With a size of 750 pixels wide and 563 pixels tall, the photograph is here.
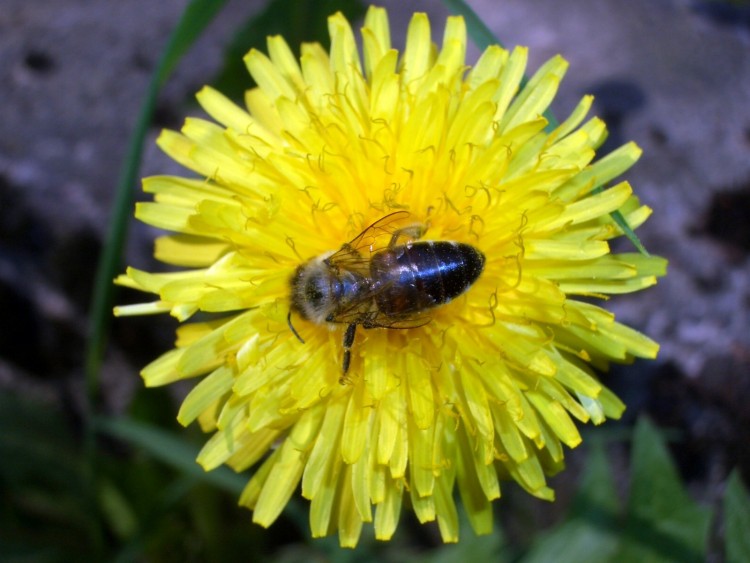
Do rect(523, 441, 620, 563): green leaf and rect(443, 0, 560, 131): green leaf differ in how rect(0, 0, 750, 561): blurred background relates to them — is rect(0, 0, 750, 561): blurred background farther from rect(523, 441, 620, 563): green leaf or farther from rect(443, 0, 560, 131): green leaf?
rect(443, 0, 560, 131): green leaf

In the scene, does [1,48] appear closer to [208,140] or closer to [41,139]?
[41,139]

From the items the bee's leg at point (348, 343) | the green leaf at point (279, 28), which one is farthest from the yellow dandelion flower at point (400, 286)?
the green leaf at point (279, 28)

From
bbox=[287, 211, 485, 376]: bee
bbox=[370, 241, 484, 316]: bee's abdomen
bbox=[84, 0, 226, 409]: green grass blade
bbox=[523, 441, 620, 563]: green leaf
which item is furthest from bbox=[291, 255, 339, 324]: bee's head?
bbox=[523, 441, 620, 563]: green leaf

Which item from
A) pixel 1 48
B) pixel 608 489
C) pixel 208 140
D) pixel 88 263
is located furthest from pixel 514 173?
pixel 1 48

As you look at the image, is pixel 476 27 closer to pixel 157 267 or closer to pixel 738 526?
pixel 738 526

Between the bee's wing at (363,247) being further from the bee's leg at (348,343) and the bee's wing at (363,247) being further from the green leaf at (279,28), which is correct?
the green leaf at (279,28)

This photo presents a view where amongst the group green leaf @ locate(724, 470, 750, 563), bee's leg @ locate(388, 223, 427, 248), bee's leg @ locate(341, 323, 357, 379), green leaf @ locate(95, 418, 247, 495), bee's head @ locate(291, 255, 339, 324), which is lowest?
green leaf @ locate(724, 470, 750, 563)
